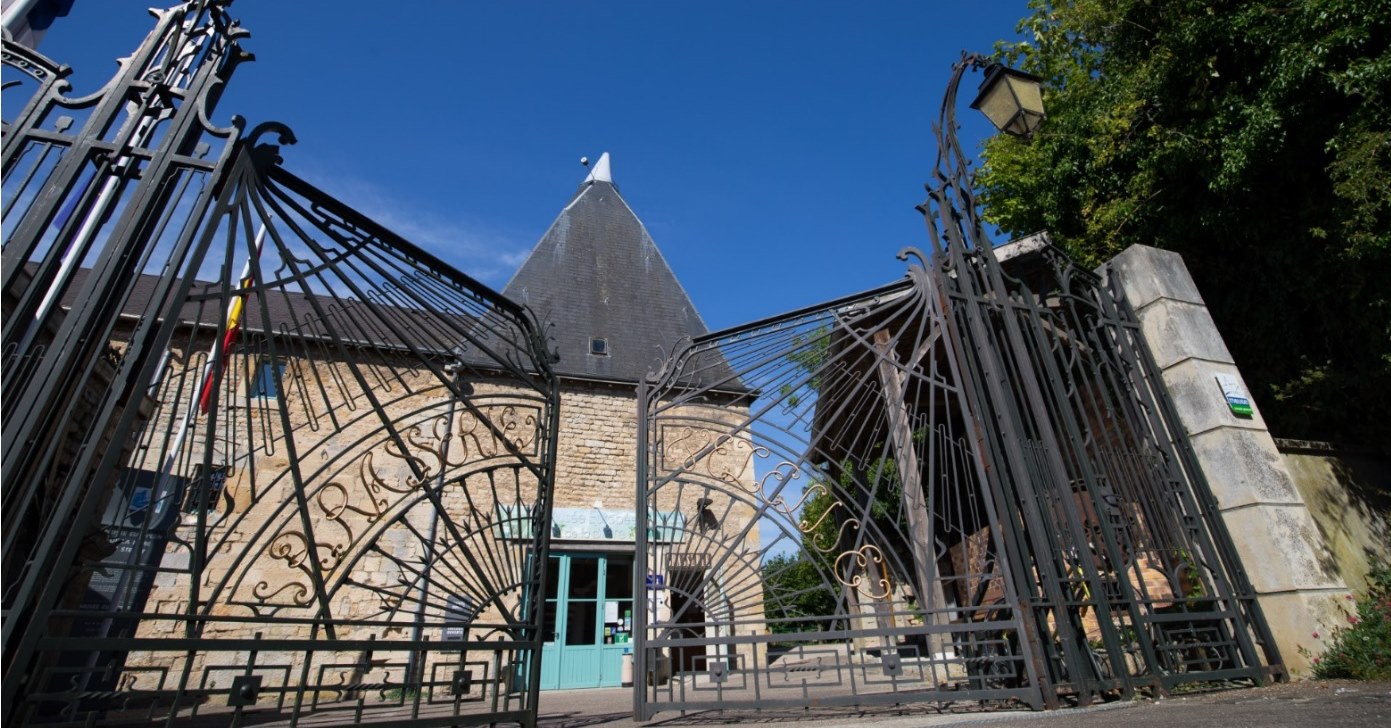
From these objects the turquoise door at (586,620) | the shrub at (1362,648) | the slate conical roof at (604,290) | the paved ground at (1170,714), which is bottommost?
the paved ground at (1170,714)

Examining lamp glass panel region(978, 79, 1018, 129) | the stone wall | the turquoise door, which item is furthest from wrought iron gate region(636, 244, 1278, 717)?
the turquoise door

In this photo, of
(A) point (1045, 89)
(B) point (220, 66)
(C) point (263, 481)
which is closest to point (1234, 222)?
(A) point (1045, 89)

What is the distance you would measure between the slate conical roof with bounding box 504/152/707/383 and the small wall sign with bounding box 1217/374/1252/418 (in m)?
7.85

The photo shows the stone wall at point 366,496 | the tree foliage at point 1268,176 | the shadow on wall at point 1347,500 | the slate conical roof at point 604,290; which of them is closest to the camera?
the shadow on wall at point 1347,500

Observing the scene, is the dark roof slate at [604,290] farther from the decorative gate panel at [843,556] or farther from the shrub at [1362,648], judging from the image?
the shrub at [1362,648]

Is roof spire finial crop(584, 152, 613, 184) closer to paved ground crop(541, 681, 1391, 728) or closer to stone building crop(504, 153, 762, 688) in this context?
stone building crop(504, 153, 762, 688)

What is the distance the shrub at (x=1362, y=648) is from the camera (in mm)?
2934

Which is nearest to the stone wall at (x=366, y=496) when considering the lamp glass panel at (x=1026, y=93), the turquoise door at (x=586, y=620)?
the turquoise door at (x=586, y=620)

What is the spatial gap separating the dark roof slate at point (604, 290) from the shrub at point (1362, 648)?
8861 millimetres

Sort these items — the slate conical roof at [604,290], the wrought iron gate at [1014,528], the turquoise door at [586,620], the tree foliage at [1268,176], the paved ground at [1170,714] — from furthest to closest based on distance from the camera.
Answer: the slate conical roof at [604,290] → the turquoise door at [586,620] → the tree foliage at [1268,176] → the wrought iron gate at [1014,528] → the paved ground at [1170,714]

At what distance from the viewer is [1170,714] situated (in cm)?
227

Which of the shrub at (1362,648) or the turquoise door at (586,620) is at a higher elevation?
the turquoise door at (586,620)

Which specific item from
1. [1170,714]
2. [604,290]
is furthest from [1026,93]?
[604,290]

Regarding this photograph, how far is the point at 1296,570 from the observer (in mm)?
3295
